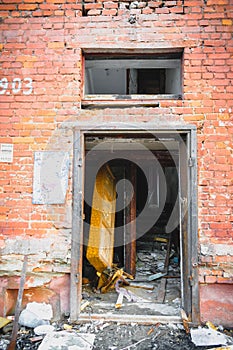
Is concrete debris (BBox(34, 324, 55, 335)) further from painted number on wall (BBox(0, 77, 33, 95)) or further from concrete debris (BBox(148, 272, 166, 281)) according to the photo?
painted number on wall (BBox(0, 77, 33, 95))

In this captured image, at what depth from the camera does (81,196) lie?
3.77 metres

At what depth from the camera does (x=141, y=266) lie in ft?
21.5

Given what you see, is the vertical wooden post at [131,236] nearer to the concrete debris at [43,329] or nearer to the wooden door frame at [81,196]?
the wooden door frame at [81,196]

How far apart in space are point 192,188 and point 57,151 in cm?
171

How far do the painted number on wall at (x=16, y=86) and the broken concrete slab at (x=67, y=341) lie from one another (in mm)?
2884

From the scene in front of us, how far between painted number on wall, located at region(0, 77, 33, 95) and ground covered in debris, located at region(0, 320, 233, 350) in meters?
2.85

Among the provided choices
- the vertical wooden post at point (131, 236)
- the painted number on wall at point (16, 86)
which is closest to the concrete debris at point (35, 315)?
the vertical wooden post at point (131, 236)

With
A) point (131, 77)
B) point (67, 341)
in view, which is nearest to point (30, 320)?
point (67, 341)

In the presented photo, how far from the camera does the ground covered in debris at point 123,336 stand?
10.5 feet

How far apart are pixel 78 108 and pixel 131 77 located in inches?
88.2

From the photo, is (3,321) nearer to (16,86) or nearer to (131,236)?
(16,86)

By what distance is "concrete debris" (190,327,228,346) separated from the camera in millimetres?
3229

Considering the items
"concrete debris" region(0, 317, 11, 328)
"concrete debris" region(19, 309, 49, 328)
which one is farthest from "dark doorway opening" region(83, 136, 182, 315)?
"concrete debris" region(0, 317, 11, 328)

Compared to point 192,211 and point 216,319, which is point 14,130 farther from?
point 216,319
